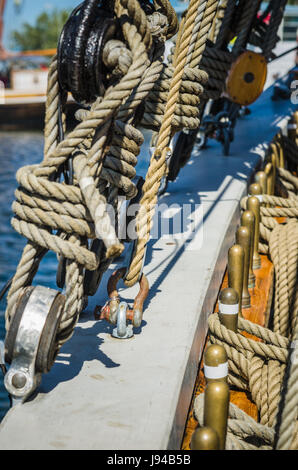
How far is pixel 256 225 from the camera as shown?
2.77m

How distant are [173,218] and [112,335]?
1221 mm

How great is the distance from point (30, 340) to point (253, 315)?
1.28 m

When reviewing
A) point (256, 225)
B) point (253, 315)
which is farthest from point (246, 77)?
point (253, 315)

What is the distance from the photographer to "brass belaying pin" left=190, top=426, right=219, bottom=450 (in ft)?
3.52

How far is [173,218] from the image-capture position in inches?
111

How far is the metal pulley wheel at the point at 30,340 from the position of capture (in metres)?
1.31

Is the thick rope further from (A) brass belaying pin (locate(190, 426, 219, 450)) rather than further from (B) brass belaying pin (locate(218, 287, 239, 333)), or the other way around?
(A) brass belaying pin (locate(190, 426, 219, 450))

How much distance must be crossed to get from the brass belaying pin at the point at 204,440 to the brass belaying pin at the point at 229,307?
0.66 metres

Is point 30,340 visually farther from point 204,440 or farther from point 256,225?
point 256,225

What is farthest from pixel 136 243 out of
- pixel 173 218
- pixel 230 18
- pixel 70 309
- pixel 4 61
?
pixel 4 61

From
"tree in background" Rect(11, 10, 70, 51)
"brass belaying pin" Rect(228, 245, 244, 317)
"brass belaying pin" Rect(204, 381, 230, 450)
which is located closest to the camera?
"brass belaying pin" Rect(204, 381, 230, 450)

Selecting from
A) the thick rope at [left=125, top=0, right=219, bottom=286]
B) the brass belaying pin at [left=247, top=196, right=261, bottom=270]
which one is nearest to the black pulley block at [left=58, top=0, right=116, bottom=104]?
the thick rope at [left=125, top=0, right=219, bottom=286]

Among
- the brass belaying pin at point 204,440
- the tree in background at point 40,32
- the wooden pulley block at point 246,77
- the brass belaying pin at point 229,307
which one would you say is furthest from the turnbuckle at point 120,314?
the tree in background at point 40,32

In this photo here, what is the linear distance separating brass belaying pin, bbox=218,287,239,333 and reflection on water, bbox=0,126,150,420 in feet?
3.49
